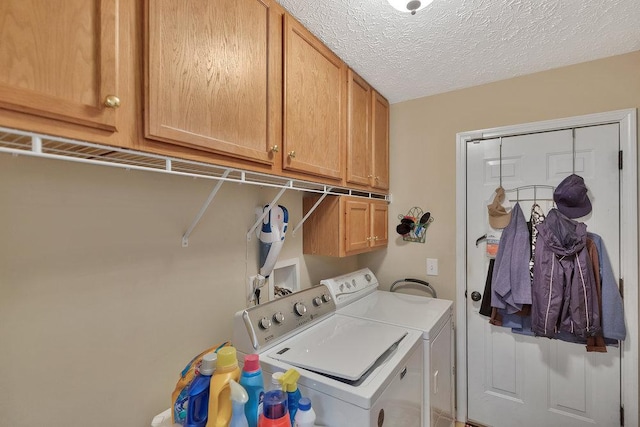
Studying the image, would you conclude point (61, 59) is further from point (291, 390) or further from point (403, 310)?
point (403, 310)

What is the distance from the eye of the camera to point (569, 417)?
179 centimetres

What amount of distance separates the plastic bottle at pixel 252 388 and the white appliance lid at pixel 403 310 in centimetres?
83

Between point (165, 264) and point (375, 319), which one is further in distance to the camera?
point (375, 319)

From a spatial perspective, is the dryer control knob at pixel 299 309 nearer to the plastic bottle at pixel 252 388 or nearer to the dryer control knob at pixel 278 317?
the dryer control knob at pixel 278 317

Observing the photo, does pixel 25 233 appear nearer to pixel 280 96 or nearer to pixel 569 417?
pixel 280 96

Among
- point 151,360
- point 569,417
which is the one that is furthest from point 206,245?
point 569,417

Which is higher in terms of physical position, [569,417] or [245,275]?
[245,275]

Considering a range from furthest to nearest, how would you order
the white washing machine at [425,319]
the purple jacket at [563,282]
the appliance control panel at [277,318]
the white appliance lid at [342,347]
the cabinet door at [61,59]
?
→ 1. the purple jacket at [563,282]
2. the white washing machine at [425,319]
3. the appliance control panel at [277,318]
4. the white appliance lid at [342,347]
5. the cabinet door at [61,59]

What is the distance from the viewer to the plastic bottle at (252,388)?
936mm

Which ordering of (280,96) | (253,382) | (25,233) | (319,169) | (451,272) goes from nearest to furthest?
(25,233) → (253,382) → (280,96) → (319,169) → (451,272)

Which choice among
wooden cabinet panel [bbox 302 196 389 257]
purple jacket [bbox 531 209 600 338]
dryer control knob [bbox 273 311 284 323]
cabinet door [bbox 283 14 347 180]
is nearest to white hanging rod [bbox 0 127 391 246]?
cabinet door [bbox 283 14 347 180]

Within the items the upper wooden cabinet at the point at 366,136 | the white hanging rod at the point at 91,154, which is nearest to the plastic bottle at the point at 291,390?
the white hanging rod at the point at 91,154

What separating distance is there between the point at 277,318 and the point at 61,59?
46.4 inches

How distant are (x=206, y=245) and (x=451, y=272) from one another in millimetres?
1746
